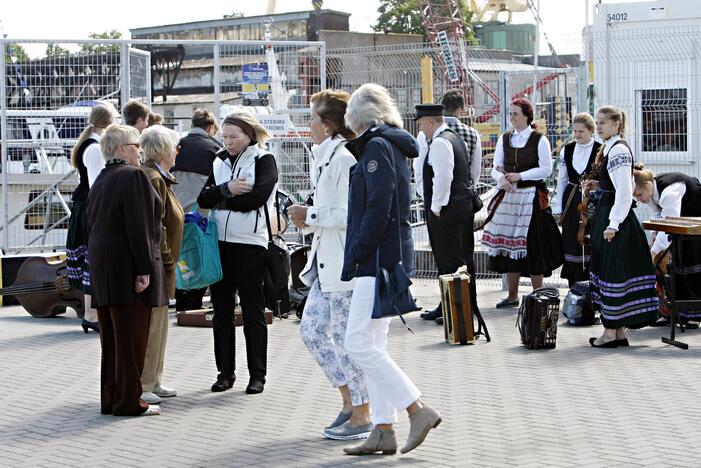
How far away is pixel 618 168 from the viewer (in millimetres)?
9773

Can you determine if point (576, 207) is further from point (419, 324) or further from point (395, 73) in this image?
point (395, 73)

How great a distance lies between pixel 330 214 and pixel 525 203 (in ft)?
17.9

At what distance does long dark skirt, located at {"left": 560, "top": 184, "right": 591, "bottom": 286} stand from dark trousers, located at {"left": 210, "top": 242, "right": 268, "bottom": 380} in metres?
4.55

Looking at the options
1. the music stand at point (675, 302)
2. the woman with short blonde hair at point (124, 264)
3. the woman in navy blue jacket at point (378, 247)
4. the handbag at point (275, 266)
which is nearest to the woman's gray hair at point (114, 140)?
the woman with short blonde hair at point (124, 264)

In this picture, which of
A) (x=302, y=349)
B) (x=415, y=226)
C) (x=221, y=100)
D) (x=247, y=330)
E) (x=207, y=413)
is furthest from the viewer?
(x=415, y=226)

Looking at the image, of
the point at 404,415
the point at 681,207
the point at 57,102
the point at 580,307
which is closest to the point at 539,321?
the point at 580,307

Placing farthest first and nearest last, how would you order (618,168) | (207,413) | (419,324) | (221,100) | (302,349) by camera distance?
(221,100), (419,324), (302,349), (618,168), (207,413)

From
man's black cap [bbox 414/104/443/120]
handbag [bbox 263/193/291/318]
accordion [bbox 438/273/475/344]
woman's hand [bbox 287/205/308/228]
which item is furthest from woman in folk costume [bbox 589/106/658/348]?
woman's hand [bbox 287/205/308/228]

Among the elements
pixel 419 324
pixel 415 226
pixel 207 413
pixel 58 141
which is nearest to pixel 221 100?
pixel 58 141

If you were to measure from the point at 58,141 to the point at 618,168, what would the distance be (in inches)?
274

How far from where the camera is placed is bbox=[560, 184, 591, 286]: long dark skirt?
39.5 ft

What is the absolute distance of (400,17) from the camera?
2830 inches

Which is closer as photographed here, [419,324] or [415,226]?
[419,324]

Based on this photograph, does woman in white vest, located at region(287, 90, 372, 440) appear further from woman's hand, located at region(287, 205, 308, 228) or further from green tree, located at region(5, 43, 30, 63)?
green tree, located at region(5, 43, 30, 63)
